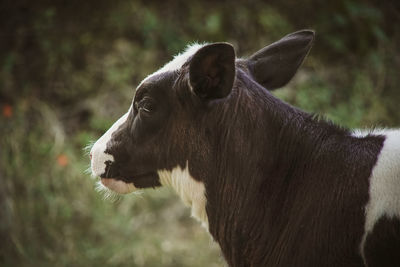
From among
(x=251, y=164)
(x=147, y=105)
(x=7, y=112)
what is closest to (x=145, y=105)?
(x=147, y=105)

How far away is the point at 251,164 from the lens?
2514mm

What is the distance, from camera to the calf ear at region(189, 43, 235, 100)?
7.75ft

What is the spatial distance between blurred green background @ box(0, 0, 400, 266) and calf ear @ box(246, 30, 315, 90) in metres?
3.07

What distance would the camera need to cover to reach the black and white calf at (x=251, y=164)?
88.4 inches

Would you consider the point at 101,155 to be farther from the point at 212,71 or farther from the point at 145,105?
the point at 212,71

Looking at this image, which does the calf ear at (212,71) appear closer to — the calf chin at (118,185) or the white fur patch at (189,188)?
the white fur patch at (189,188)

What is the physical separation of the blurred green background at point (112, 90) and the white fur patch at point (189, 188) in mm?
2841

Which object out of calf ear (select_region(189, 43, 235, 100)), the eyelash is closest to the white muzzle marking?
the eyelash

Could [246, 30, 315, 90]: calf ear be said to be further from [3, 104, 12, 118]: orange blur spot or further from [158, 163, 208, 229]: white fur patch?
[3, 104, 12, 118]: orange blur spot

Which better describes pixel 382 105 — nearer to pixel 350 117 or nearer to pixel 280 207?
pixel 350 117

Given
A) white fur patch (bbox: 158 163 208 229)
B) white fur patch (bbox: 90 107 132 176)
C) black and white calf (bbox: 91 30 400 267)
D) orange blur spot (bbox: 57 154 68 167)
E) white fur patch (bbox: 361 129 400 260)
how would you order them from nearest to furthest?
white fur patch (bbox: 361 129 400 260) → black and white calf (bbox: 91 30 400 267) → white fur patch (bbox: 158 163 208 229) → white fur patch (bbox: 90 107 132 176) → orange blur spot (bbox: 57 154 68 167)

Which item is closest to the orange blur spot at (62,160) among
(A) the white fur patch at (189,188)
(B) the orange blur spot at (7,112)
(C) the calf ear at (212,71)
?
(B) the orange blur spot at (7,112)

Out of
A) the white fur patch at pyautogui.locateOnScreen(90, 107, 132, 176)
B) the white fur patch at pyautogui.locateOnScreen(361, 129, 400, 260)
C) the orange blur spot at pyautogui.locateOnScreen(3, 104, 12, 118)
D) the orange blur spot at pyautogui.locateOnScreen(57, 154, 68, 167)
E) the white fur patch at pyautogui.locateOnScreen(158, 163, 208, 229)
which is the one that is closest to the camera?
the white fur patch at pyautogui.locateOnScreen(361, 129, 400, 260)

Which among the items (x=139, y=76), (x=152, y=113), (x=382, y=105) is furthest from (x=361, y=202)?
(x=139, y=76)
